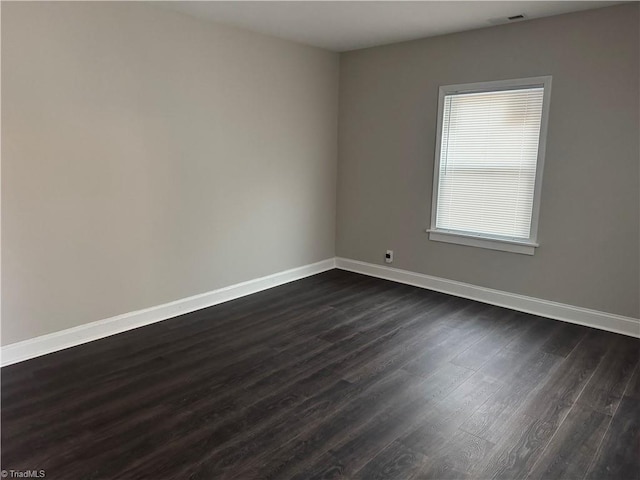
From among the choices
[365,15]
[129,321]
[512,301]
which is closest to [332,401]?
[129,321]

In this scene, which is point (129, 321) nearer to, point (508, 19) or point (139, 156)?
point (139, 156)

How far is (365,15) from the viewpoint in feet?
11.9

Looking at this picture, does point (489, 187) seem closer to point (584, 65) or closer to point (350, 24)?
point (584, 65)

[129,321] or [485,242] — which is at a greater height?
[485,242]

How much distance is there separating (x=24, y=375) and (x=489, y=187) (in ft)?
13.0

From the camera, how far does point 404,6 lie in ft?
11.1

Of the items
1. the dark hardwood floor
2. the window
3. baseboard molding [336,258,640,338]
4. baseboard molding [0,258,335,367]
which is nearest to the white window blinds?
the window

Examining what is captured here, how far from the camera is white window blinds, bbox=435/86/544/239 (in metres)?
3.91

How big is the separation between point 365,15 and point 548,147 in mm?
1890

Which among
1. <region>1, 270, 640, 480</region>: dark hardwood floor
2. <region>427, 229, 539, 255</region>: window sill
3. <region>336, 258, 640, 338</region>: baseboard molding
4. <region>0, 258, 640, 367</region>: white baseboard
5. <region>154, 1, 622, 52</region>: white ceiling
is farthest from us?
<region>427, 229, 539, 255</region>: window sill

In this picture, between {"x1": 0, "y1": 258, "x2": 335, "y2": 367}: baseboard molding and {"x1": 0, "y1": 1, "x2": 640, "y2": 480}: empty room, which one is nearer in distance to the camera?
{"x1": 0, "y1": 1, "x2": 640, "y2": 480}: empty room

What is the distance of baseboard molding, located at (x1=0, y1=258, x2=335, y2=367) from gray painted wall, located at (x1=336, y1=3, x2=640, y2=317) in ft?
4.68

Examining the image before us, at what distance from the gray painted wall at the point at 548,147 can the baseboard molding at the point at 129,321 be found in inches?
56.1

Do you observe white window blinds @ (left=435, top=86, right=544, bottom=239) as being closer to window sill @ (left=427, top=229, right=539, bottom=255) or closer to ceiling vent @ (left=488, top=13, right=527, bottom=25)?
window sill @ (left=427, top=229, right=539, bottom=255)
